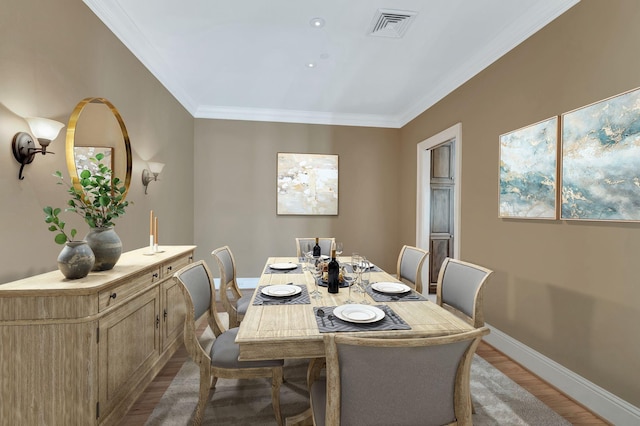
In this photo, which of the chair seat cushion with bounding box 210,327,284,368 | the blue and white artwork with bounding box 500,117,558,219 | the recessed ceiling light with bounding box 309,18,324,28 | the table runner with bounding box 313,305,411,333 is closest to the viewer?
the table runner with bounding box 313,305,411,333

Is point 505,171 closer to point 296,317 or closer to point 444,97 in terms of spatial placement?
point 444,97

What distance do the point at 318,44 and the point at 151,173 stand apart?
2170 millimetres

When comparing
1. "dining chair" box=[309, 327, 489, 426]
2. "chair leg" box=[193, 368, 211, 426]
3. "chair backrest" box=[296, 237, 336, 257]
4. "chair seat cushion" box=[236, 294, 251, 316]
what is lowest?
"chair leg" box=[193, 368, 211, 426]

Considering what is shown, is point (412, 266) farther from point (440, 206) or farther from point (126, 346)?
point (126, 346)

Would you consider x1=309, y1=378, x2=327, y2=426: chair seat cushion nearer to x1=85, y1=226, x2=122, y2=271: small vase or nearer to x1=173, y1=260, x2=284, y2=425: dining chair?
x1=173, y1=260, x2=284, y2=425: dining chair

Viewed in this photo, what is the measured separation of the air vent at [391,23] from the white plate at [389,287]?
6.98 feet

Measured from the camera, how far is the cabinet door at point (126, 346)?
1.51m

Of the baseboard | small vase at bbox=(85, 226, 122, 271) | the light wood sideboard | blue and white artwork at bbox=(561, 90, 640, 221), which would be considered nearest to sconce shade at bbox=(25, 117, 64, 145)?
small vase at bbox=(85, 226, 122, 271)

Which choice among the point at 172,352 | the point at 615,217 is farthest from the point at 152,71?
the point at 615,217

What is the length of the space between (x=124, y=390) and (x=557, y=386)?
9.69ft

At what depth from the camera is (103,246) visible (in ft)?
5.51

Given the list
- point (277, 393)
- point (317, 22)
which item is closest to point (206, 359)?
point (277, 393)

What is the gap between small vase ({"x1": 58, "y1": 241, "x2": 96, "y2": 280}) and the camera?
145 cm

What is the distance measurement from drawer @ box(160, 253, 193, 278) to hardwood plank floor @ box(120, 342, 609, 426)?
0.77 m
